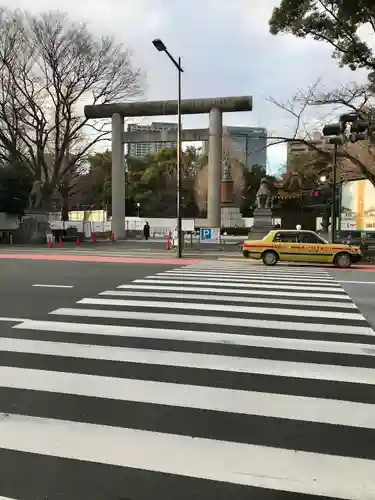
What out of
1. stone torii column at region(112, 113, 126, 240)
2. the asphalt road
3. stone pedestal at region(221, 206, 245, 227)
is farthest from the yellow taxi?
stone pedestal at region(221, 206, 245, 227)

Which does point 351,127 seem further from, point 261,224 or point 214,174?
point 214,174

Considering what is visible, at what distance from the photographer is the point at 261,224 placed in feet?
104

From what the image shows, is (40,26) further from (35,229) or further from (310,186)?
(310,186)

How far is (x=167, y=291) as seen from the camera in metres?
10.7

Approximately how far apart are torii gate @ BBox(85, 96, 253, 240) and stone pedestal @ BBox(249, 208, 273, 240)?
374 centimetres

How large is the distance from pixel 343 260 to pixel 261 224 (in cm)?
1419

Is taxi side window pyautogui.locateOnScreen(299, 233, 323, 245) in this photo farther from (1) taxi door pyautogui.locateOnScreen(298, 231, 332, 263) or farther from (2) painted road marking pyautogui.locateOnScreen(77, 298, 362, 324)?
(2) painted road marking pyautogui.locateOnScreen(77, 298, 362, 324)

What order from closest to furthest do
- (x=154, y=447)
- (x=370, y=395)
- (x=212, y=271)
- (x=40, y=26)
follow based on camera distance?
(x=154, y=447) < (x=370, y=395) < (x=212, y=271) < (x=40, y=26)

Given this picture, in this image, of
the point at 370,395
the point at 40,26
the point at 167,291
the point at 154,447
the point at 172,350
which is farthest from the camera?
the point at 40,26

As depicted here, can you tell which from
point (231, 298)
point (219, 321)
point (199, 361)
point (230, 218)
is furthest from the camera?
point (230, 218)

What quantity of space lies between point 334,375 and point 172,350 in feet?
6.78

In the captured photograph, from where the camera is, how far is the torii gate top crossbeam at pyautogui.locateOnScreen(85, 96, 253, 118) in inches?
1316

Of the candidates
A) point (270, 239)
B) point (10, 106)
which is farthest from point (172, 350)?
point (10, 106)

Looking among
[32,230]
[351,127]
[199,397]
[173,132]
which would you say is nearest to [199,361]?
[199,397]
